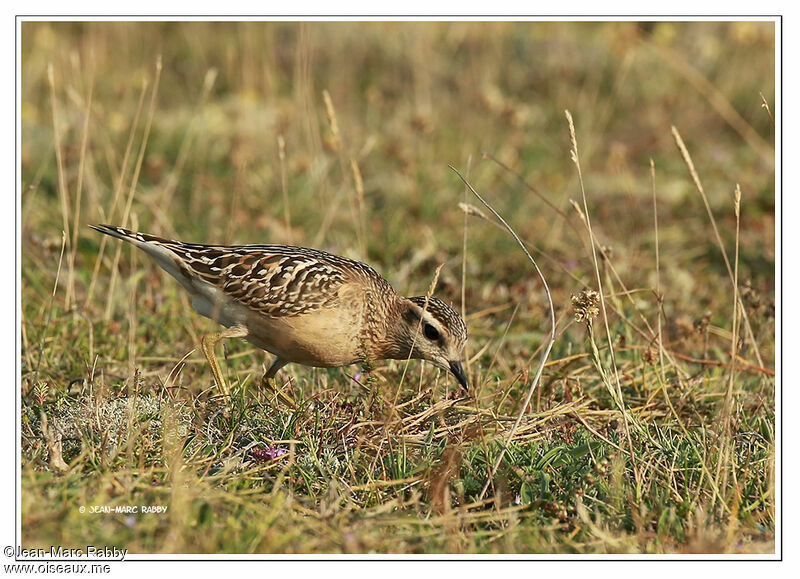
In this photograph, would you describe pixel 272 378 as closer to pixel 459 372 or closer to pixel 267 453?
pixel 267 453

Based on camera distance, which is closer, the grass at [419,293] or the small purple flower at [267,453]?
the grass at [419,293]

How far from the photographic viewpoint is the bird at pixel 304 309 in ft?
18.5

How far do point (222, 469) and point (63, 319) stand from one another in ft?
7.17

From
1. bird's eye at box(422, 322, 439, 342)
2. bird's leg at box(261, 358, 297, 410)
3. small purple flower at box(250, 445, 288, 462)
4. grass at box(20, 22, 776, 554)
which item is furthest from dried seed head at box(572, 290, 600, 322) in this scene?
bird's leg at box(261, 358, 297, 410)

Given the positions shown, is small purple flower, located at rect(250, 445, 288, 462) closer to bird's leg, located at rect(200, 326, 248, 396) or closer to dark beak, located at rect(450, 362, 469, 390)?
→ bird's leg, located at rect(200, 326, 248, 396)

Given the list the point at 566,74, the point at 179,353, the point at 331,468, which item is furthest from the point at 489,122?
the point at 331,468

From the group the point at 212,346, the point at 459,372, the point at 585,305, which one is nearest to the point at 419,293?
the point at 459,372

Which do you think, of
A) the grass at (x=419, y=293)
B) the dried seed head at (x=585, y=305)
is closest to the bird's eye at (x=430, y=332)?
the grass at (x=419, y=293)

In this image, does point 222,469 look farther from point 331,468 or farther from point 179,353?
point 179,353

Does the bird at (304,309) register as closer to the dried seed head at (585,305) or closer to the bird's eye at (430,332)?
the bird's eye at (430,332)

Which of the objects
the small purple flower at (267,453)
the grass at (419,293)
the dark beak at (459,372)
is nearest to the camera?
the grass at (419,293)

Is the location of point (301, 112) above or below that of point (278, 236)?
above

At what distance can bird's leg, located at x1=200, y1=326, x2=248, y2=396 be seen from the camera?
5648 mm

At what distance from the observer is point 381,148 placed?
34.9ft
